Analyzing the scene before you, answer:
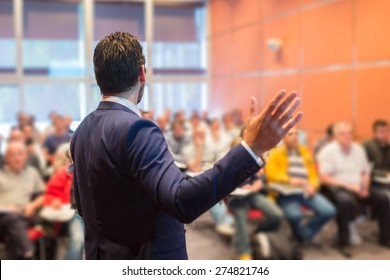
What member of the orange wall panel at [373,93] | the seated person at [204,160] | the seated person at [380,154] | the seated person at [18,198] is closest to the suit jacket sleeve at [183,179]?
the seated person at [204,160]

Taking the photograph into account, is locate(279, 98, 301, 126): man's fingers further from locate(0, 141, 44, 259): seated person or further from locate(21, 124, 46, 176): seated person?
locate(21, 124, 46, 176): seated person

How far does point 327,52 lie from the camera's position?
2555mm

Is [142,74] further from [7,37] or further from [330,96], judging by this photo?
[330,96]

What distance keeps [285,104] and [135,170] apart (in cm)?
26

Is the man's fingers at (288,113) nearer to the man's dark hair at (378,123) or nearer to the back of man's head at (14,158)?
the back of man's head at (14,158)

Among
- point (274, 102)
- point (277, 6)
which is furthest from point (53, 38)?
point (277, 6)

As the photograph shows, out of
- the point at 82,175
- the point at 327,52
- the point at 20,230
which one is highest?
the point at 327,52

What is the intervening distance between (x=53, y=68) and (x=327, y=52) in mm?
1691

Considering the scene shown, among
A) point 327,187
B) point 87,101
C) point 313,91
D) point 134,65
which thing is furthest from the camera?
point 327,187

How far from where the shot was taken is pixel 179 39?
1514mm

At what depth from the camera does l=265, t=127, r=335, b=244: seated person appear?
2.26m

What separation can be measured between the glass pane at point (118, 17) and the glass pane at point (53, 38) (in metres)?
0.08
